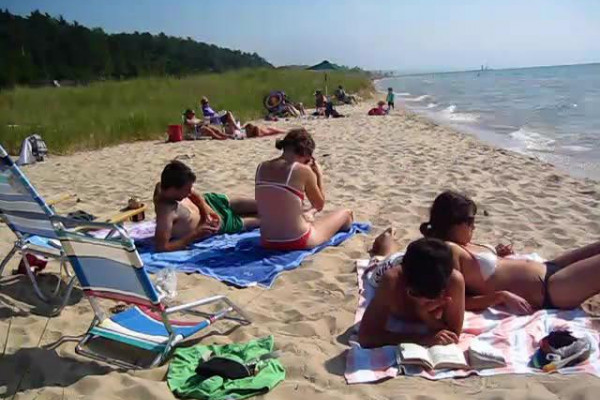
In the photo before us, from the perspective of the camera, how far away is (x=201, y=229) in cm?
482

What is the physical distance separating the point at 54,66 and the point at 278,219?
37148mm

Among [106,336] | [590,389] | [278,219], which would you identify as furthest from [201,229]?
[590,389]

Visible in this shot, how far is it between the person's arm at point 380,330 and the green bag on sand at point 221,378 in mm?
466

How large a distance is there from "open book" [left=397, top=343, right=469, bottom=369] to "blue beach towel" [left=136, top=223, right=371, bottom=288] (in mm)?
1422

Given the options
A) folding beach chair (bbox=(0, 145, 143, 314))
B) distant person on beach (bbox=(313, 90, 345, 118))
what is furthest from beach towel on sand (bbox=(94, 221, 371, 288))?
distant person on beach (bbox=(313, 90, 345, 118))

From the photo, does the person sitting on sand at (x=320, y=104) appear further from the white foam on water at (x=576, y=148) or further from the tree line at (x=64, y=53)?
the tree line at (x=64, y=53)

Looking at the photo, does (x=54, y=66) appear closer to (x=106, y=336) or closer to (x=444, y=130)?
(x=444, y=130)

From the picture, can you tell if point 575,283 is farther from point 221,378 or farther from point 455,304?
point 221,378

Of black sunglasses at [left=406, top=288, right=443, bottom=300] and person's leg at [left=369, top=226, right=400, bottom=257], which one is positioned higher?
black sunglasses at [left=406, top=288, right=443, bottom=300]

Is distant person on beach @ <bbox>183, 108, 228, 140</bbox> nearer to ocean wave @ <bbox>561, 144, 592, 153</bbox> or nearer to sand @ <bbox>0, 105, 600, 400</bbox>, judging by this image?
sand @ <bbox>0, 105, 600, 400</bbox>

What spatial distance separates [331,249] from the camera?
15.2 feet

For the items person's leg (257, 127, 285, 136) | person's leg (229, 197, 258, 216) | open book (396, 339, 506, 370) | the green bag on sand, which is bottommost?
person's leg (257, 127, 285, 136)

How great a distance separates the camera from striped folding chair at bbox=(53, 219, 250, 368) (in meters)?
2.77

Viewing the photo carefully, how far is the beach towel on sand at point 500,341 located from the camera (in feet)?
8.80
